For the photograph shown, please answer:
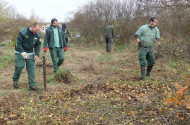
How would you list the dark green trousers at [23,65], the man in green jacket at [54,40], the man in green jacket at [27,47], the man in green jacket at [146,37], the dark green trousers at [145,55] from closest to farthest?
the man in green jacket at [27,47]
the dark green trousers at [23,65]
the man in green jacket at [146,37]
the dark green trousers at [145,55]
the man in green jacket at [54,40]

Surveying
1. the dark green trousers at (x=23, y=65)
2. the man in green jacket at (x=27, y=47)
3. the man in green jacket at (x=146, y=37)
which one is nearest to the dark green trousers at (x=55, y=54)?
the man in green jacket at (x=27, y=47)

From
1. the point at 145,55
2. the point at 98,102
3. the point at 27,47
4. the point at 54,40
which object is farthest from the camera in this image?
the point at 54,40

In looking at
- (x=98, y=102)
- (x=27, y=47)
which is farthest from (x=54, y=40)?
(x=98, y=102)

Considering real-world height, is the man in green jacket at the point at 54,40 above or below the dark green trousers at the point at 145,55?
above

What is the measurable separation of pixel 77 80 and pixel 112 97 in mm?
1957

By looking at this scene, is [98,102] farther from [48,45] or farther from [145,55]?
[48,45]

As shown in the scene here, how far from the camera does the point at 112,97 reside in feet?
16.0

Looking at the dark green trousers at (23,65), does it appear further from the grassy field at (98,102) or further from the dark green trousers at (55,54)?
the dark green trousers at (55,54)

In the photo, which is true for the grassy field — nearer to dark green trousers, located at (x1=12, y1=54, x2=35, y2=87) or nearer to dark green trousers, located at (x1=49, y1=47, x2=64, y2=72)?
dark green trousers, located at (x1=12, y1=54, x2=35, y2=87)

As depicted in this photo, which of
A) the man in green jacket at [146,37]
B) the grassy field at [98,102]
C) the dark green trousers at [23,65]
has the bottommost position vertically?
the grassy field at [98,102]

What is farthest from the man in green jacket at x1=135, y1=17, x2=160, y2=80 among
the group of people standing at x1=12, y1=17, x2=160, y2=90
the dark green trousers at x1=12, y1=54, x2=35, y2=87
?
the dark green trousers at x1=12, y1=54, x2=35, y2=87

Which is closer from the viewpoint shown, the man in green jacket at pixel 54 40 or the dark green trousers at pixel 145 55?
the dark green trousers at pixel 145 55

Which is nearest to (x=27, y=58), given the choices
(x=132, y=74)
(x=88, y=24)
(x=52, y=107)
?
(x=52, y=107)

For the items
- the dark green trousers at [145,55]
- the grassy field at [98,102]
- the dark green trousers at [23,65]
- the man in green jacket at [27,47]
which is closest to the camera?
the grassy field at [98,102]
